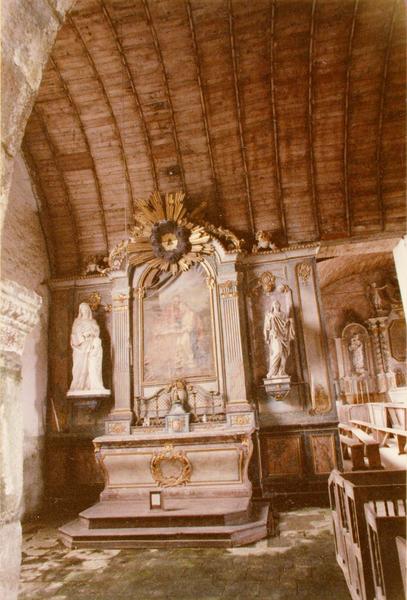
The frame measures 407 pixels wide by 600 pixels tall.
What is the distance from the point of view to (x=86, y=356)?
8.33m

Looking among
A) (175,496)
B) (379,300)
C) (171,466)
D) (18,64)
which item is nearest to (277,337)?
(171,466)

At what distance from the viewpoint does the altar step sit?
531cm

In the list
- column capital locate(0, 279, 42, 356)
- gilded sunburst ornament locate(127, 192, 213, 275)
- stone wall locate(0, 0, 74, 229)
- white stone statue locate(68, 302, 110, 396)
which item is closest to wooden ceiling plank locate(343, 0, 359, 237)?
gilded sunburst ornament locate(127, 192, 213, 275)

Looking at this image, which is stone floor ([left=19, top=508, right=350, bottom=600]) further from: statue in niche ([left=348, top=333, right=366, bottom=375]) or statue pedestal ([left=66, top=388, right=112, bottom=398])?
statue in niche ([left=348, top=333, right=366, bottom=375])

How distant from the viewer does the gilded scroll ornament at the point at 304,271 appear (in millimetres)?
8360

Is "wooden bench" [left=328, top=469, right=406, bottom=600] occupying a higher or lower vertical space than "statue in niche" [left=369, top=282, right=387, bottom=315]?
lower

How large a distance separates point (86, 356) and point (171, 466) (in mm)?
2857

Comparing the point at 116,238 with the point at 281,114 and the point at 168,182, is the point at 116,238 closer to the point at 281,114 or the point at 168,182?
the point at 168,182

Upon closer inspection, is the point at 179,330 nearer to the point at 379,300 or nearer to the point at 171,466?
the point at 171,466

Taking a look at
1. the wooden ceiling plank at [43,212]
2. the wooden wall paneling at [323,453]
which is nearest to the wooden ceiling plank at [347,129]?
the wooden wall paneling at [323,453]

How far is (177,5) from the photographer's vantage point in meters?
6.44

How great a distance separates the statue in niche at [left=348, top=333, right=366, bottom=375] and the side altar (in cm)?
967

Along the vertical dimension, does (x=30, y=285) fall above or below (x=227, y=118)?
below

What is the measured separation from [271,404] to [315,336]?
1.49 m
